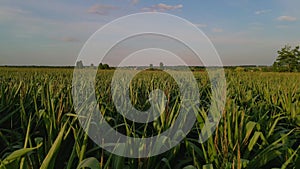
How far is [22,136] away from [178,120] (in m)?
1.15

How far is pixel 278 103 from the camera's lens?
3.41 m

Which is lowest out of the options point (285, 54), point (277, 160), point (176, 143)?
point (277, 160)

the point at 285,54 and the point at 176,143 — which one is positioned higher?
the point at 285,54

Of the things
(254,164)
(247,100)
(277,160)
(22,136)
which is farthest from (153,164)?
(247,100)

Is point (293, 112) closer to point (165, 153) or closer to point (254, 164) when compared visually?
point (254, 164)

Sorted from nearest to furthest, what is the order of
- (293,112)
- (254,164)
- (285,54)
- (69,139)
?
1. (254,164)
2. (69,139)
3. (293,112)
4. (285,54)

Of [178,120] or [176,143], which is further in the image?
[178,120]

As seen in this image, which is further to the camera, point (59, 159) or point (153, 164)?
point (59, 159)

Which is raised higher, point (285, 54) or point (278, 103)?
point (285, 54)

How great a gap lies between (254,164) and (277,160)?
12.6 inches

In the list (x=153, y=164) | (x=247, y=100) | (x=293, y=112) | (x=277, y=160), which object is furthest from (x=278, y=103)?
(x=153, y=164)

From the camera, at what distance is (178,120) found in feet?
6.48

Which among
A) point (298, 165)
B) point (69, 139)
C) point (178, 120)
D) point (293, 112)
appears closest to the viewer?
point (298, 165)

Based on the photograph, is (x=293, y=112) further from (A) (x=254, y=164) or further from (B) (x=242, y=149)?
(A) (x=254, y=164)
